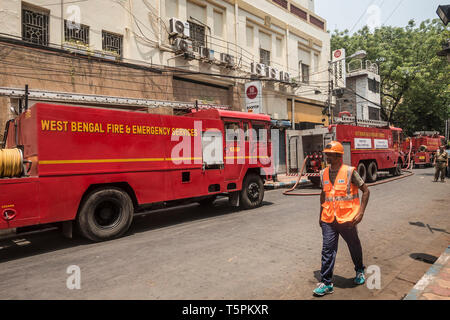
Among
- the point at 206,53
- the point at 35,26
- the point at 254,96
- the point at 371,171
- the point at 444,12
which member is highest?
the point at 206,53

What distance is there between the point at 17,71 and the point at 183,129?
22.1 ft

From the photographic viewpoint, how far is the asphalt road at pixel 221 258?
11.8 ft

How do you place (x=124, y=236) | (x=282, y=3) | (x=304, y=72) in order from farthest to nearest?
(x=304, y=72) < (x=282, y=3) < (x=124, y=236)

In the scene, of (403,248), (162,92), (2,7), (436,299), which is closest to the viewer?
(436,299)

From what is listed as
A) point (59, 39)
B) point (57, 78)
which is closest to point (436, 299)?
point (57, 78)

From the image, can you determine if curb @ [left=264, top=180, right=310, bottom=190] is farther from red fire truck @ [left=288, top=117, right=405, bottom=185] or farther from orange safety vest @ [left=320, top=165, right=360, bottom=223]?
orange safety vest @ [left=320, top=165, right=360, bottom=223]

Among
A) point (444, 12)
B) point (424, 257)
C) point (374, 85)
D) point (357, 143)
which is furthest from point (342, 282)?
point (374, 85)

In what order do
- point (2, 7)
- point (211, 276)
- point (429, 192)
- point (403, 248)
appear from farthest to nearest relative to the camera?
point (429, 192) < point (2, 7) < point (403, 248) < point (211, 276)

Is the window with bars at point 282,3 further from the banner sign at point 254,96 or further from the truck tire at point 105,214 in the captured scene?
the truck tire at point 105,214

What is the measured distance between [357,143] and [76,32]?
13.2 m

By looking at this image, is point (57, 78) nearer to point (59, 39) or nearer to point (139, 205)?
point (59, 39)

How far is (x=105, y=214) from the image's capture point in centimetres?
610

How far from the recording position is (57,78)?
10.5m

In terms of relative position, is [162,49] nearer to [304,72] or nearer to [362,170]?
[362,170]
